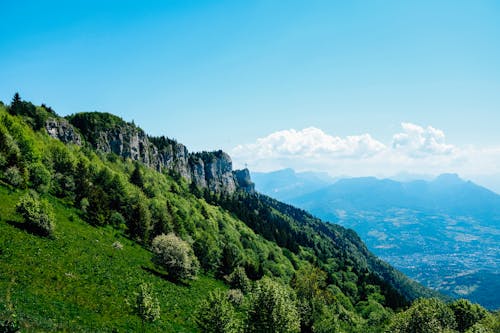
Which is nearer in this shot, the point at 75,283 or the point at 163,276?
the point at 75,283

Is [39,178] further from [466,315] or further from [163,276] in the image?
[466,315]

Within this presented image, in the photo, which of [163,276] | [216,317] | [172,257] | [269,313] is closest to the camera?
[216,317]

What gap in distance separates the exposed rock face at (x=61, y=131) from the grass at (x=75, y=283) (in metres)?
68.9

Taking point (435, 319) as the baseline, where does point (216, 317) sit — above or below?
below

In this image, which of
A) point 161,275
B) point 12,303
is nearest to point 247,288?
point 161,275

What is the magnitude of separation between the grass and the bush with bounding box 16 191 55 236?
148 cm

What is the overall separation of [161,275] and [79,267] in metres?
19.8

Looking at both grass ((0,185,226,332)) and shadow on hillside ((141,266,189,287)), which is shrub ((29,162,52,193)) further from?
shadow on hillside ((141,266,189,287))

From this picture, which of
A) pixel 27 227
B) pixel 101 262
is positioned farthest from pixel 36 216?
pixel 101 262

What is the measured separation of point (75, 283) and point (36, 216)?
1480 cm

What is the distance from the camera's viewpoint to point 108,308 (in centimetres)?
3953

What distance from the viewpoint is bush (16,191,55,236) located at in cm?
4962

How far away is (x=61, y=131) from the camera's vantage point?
12962 centimetres

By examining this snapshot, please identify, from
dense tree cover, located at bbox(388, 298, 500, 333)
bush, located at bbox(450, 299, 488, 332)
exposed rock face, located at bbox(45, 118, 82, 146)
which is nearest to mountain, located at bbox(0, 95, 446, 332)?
exposed rock face, located at bbox(45, 118, 82, 146)
